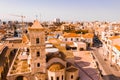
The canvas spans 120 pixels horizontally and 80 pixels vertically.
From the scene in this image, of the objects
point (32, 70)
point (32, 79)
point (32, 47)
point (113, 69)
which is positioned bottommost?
point (113, 69)

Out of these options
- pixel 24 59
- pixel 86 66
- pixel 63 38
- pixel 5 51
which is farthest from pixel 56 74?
pixel 63 38

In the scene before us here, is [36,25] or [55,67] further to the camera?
[36,25]

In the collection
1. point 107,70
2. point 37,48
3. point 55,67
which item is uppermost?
point 37,48

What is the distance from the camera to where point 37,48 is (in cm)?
3180

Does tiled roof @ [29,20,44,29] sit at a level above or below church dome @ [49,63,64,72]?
above

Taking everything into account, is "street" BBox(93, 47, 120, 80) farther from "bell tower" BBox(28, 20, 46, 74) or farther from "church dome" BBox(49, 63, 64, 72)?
"bell tower" BBox(28, 20, 46, 74)

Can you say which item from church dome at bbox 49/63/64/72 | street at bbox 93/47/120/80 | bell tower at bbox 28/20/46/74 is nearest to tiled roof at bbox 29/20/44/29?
bell tower at bbox 28/20/46/74

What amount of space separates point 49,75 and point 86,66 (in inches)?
683

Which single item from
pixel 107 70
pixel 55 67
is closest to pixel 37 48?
pixel 55 67

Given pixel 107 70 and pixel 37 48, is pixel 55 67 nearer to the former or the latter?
pixel 37 48

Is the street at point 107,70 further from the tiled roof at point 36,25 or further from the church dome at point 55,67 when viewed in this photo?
the tiled roof at point 36,25

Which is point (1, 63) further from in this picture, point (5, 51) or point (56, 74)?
point (56, 74)

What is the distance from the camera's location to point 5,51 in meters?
58.4

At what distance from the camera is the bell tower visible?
3129 cm
